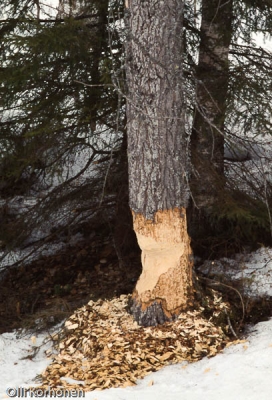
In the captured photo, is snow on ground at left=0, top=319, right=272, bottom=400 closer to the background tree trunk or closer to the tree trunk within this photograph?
the tree trunk

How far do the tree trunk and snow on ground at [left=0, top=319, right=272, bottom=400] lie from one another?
69 cm

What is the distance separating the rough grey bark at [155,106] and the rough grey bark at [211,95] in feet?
2.83

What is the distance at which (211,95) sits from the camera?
5.21 meters

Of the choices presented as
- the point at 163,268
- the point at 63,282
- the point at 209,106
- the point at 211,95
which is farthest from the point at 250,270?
the point at 63,282

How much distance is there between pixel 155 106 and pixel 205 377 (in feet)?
7.62

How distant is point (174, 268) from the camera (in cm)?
478

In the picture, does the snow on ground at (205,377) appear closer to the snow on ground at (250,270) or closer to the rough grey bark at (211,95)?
the snow on ground at (250,270)

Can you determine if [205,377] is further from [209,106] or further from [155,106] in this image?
[209,106]

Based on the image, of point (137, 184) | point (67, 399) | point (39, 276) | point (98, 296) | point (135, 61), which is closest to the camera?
point (67, 399)

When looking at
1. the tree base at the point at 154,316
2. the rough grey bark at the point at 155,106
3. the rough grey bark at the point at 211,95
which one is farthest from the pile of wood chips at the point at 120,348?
Answer: the rough grey bark at the point at 211,95

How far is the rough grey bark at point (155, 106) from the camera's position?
4.17 m

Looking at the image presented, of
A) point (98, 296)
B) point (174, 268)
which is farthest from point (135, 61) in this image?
point (98, 296)

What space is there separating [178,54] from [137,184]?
1.21 meters

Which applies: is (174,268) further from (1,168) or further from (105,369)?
(1,168)
